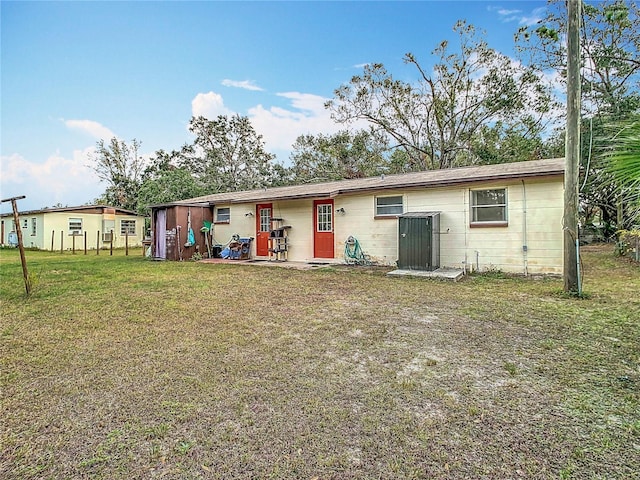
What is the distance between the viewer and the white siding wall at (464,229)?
759 cm

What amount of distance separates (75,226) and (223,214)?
11.8 meters

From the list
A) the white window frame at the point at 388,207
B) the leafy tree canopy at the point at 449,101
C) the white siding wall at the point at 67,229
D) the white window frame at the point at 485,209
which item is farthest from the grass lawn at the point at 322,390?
the leafy tree canopy at the point at 449,101

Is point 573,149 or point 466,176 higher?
point 466,176

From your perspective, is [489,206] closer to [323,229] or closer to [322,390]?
[323,229]

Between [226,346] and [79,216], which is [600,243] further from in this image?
[79,216]

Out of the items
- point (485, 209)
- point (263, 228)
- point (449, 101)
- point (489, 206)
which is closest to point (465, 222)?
point (485, 209)

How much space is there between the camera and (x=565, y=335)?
3.74 meters

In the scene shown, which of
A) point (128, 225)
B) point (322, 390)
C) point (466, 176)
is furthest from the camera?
point (128, 225)

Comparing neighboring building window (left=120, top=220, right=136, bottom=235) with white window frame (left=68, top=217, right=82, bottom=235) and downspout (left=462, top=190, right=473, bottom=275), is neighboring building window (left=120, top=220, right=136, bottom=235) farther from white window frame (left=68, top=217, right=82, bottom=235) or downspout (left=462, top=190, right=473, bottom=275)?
downspout (left=462, top=190, right=473, bottom=275)

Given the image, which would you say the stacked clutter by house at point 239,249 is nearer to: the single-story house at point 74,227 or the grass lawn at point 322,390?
the grass lawn at point 322,390

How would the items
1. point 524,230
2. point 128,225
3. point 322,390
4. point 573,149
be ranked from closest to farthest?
point 322,390, point 573,149, point 524,230, point 128,225

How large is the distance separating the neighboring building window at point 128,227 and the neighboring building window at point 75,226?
2195 millimetres

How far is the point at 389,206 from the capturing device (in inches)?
384

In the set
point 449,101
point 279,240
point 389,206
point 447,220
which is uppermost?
point 449,101
